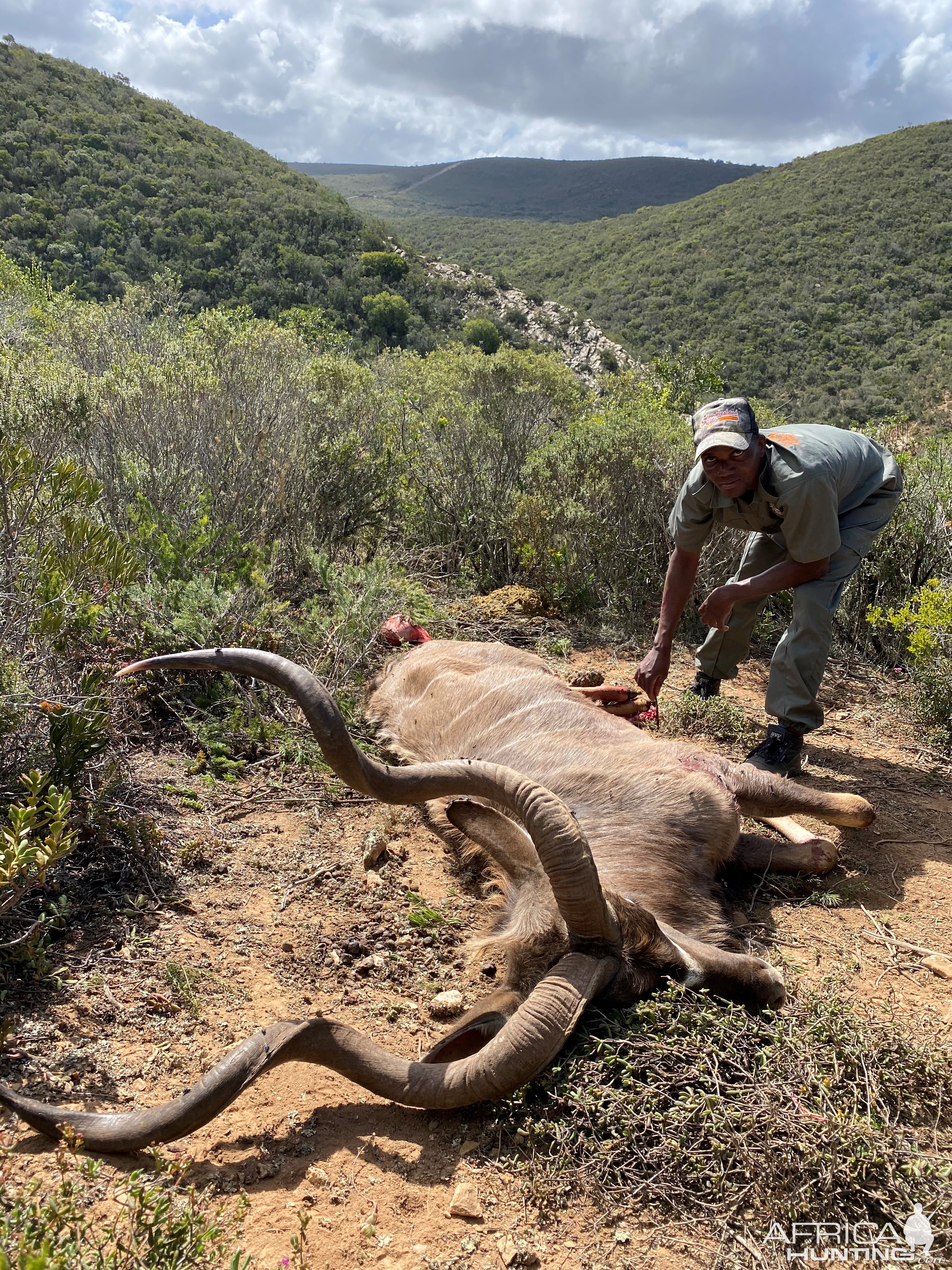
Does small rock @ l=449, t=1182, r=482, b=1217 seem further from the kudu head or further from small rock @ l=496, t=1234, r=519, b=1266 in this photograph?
the kudu head

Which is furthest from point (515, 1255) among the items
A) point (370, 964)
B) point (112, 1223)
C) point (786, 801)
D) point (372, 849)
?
point (786, 801)

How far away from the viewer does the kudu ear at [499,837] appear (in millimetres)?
3270

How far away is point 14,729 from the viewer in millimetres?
3295

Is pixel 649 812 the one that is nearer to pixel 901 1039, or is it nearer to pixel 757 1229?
pixel 901 1039

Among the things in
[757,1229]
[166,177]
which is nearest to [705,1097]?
[757,1229]

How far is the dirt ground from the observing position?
220cm

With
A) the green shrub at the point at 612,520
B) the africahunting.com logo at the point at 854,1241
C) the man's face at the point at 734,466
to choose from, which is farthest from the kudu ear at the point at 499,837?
the green shrub at the point at 612,520

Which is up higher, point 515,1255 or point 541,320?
point 541,320

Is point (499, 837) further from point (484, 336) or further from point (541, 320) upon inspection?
point (541, 320)

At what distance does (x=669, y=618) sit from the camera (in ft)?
15.8

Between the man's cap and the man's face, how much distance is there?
0.03 metres

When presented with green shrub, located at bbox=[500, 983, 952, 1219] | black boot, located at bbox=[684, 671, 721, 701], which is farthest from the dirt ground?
black boot, located at bbox=[684, 671, 721, 701]

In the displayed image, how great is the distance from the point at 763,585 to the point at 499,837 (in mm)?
2243

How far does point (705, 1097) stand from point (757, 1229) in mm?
311
